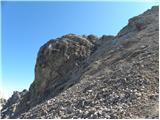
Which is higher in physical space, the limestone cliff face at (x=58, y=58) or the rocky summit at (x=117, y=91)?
the limestone cliff face at (x=58, y=58)

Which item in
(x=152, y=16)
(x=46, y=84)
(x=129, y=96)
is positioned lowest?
(x=129, y=96)

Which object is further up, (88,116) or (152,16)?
(152,16)

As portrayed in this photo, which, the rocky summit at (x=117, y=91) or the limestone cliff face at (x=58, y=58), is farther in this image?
the limestone cliff face at (x=58, y=58)

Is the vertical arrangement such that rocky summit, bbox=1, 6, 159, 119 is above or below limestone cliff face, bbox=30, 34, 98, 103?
below

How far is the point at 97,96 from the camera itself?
21.8 metres

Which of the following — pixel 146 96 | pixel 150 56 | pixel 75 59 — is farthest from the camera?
pixel 75 59

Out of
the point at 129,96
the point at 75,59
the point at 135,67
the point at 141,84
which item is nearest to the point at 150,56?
the point at 135,67

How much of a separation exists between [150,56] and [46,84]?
27974 millimetres

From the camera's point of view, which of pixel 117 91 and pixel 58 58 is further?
pixel 58 58

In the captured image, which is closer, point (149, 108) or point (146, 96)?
point (149, 108)

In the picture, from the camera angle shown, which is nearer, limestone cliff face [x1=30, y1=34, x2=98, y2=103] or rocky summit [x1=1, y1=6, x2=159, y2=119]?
rocky summit [x1=1, y1=6, x2=159, y2=119]

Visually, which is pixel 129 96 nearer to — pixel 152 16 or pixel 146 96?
pixel 146 96

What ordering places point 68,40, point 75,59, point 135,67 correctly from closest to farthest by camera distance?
point 135,67
point 75,59
point 68,40

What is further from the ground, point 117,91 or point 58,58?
point 58,58
